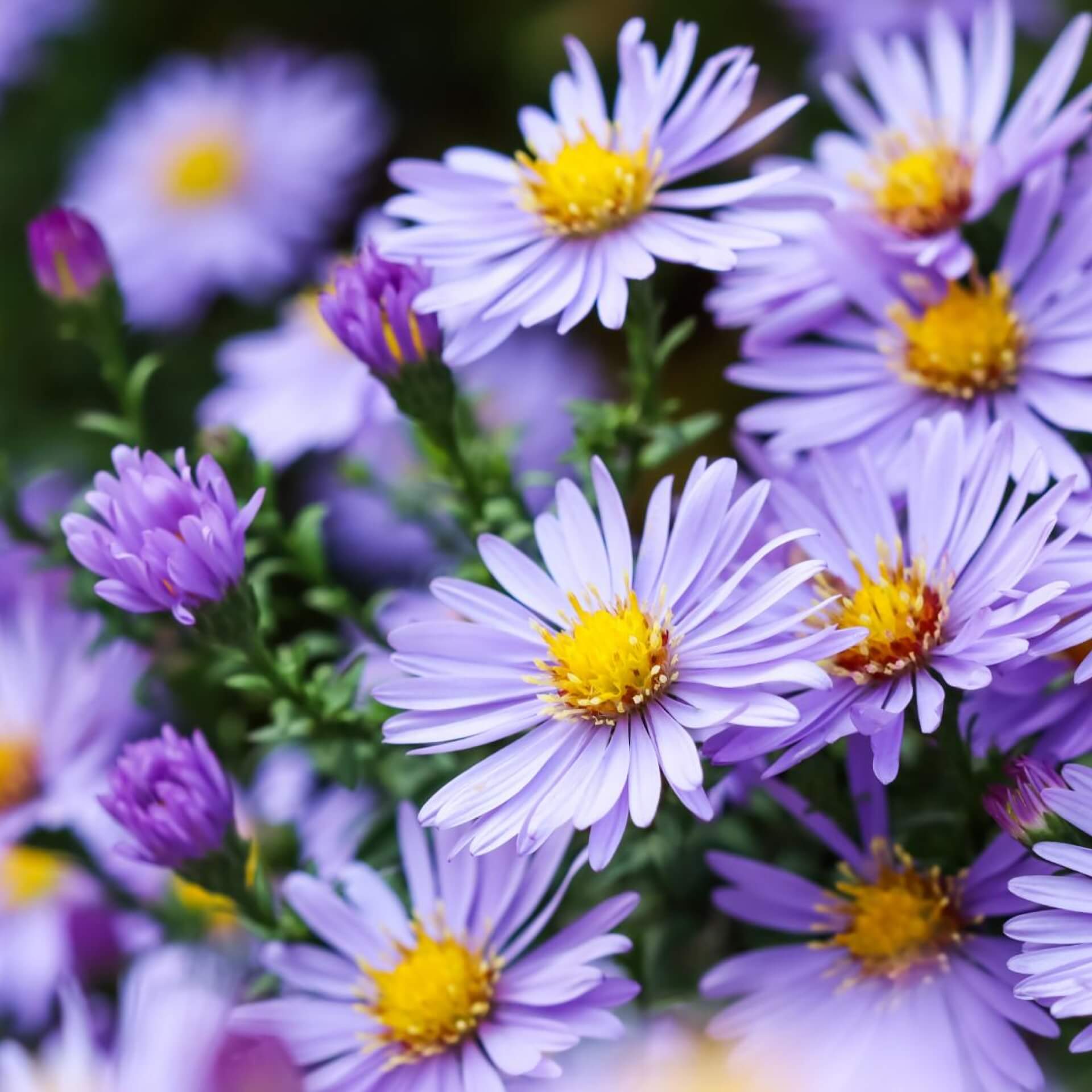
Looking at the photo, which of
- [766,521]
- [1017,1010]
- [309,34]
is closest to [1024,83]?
[309,34]

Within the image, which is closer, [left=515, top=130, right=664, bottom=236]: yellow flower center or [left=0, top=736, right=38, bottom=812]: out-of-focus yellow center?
[left=515, top=130, right=664, bottom=236]: yellow flower center

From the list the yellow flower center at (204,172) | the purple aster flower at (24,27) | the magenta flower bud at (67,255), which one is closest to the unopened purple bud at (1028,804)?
the magenta flower bud at (67,255)

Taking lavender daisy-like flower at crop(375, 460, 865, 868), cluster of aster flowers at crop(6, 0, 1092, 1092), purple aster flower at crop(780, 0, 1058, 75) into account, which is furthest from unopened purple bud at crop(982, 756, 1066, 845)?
purple aster flower at crop(780, 0, 1058, 75)

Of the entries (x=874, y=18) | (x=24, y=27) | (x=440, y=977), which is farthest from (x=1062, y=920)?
(x=24, y=27)

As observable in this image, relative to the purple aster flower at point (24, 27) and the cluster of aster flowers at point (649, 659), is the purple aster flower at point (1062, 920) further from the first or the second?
the purple aster flower at point (24, 27)

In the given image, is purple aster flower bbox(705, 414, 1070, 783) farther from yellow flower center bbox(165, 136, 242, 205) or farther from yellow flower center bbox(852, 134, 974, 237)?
yellow flower center bbox(165, 136, 242, 205)

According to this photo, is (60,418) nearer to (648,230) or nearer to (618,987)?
(648,230)
